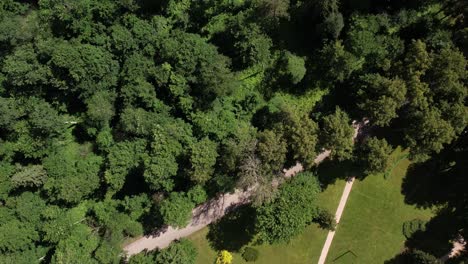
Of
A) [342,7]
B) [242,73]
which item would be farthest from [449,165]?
[242,73]

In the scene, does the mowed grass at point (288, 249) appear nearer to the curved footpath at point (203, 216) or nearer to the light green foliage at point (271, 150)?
the curved footpath at point (203, 216)

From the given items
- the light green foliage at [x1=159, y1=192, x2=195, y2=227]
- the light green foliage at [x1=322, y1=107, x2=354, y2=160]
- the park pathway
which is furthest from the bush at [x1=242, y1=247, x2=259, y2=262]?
the light green foliage at [x1=322, y1=107, x2=354, y2=160]

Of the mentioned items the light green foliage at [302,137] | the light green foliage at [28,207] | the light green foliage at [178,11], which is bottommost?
the light green foliage at [28,207]

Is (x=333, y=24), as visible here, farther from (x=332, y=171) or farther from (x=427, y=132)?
(x=332, y=171)

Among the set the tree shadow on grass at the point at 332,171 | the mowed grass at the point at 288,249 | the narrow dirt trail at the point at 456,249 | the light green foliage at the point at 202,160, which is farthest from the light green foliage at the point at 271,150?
the narrow dirt trail at the point at 456,249

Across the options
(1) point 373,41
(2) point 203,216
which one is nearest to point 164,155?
(2) point 203,216

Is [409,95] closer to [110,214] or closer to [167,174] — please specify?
[167,174]
